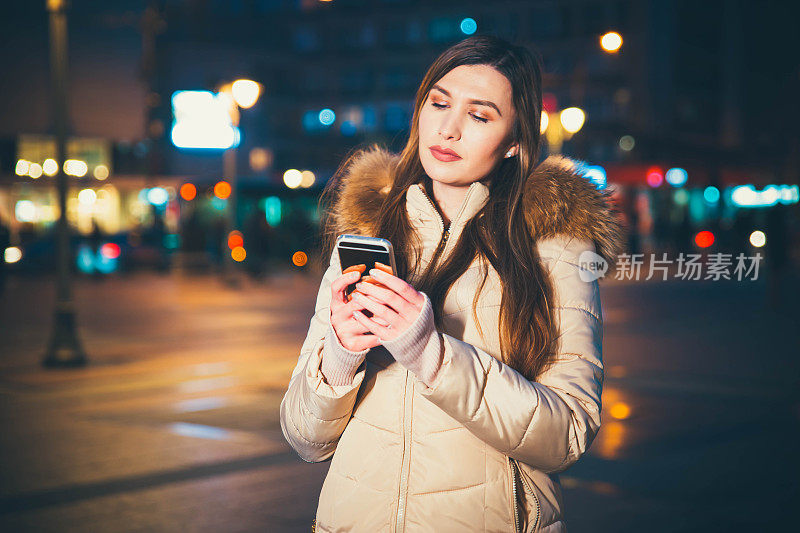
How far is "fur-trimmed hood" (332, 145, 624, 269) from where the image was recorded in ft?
7.47

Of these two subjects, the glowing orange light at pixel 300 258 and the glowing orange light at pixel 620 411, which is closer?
the glowing orange light at pixel 620 411

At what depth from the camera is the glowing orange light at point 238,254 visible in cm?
2731

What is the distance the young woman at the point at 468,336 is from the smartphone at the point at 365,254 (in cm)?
4

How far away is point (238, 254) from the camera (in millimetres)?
27625

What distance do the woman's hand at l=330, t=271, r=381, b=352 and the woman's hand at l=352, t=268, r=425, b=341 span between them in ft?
0.16

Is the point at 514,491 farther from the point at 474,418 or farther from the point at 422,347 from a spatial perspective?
the point at 422,347

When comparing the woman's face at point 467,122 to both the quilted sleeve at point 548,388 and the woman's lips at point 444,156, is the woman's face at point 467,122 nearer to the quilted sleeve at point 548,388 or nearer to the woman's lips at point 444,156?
the woman's lips at point 444,156

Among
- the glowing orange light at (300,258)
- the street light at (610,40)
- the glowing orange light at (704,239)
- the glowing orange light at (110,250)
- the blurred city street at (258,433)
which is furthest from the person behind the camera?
the glowing orange light at (704,239)

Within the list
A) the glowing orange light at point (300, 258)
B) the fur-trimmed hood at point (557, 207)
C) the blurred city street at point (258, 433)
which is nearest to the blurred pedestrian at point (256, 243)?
the glowing orange light at point (300, 258)

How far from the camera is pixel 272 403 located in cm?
914

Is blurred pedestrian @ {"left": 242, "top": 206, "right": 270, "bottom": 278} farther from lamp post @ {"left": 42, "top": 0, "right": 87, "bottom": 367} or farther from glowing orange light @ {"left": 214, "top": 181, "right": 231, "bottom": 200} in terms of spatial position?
lamp post @ {"left": 42, "top": 0, "right": 87, "bottom": 367}

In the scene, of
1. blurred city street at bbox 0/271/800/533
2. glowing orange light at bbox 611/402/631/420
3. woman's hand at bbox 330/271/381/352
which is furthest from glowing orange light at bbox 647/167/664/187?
woman's hand at bbox 330/271/381/352

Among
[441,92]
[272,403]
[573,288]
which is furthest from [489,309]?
[272,403]

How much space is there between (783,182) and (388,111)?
50581 millimetres
